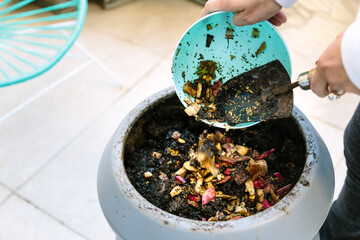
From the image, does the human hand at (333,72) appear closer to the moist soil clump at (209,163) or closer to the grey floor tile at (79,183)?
the moist soil clump at (209,163)

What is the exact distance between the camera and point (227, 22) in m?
0.80

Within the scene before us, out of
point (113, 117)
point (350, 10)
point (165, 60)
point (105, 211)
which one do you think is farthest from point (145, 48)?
point (105, 211)

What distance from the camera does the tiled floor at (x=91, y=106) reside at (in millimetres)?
1443

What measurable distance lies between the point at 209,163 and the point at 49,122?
1.17 meters

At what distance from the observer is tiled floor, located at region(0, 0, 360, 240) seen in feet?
4.74

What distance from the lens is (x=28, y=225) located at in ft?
4.59

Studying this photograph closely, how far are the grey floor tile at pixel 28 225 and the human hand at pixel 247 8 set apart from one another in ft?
3.37

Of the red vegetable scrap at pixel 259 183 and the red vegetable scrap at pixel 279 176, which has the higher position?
the red vegetable scrap at pixel 259 183

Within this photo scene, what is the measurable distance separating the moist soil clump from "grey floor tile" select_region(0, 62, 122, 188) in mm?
891

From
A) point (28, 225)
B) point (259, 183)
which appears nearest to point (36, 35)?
point (28, 225)

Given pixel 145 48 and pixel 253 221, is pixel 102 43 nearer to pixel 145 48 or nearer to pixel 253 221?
pixel 145 48

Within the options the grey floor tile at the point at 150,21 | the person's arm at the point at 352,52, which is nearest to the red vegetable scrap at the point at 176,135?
the person's arm at the point at 352,52

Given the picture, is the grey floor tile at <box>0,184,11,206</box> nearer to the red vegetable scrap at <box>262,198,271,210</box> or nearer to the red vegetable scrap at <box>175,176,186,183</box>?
the red vegetable scrap at <box>175,176,186,183</box>

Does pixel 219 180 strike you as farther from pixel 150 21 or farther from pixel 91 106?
pixel 150 21
